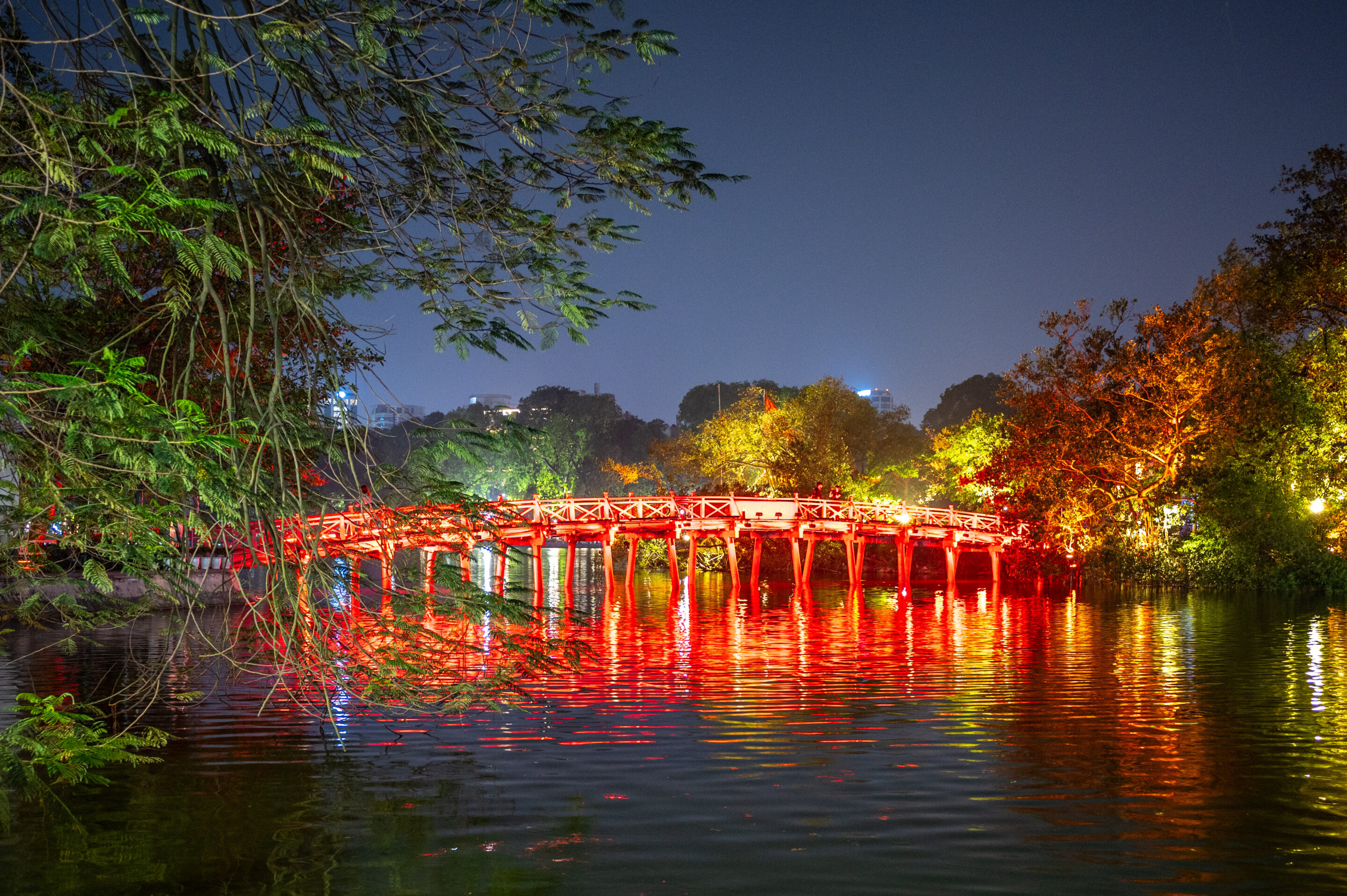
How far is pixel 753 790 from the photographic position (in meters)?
9.41

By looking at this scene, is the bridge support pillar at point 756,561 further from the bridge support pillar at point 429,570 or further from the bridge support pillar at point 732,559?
the bridge support pillar at point 429,570

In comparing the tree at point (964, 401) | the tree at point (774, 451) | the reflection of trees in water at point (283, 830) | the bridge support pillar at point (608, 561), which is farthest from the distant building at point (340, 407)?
the tree at point (964, 401)

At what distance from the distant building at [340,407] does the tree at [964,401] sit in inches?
3535

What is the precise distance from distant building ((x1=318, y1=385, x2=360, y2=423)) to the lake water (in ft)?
11.4

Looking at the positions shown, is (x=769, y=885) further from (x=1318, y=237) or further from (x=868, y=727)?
(x=1318, y=237)

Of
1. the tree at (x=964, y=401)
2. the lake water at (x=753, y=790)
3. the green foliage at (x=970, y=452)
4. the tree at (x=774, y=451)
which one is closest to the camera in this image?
the lake water at (x=753, y=790)

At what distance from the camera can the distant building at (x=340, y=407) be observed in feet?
27.6

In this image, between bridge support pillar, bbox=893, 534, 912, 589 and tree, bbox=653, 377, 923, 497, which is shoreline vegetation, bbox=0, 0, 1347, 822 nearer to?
bridge support pillar, bbox=893, 534, 912, 589

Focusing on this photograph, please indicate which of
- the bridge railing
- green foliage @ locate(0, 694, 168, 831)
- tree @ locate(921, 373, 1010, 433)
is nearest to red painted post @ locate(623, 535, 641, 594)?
the bridge railing

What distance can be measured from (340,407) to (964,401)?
315ft

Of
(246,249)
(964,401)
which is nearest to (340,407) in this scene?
(246,249)

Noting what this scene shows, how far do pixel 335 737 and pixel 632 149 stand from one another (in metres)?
7.66

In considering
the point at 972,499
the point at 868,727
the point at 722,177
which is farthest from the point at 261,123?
the point at 972,499

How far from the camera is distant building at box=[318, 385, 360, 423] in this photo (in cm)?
841
